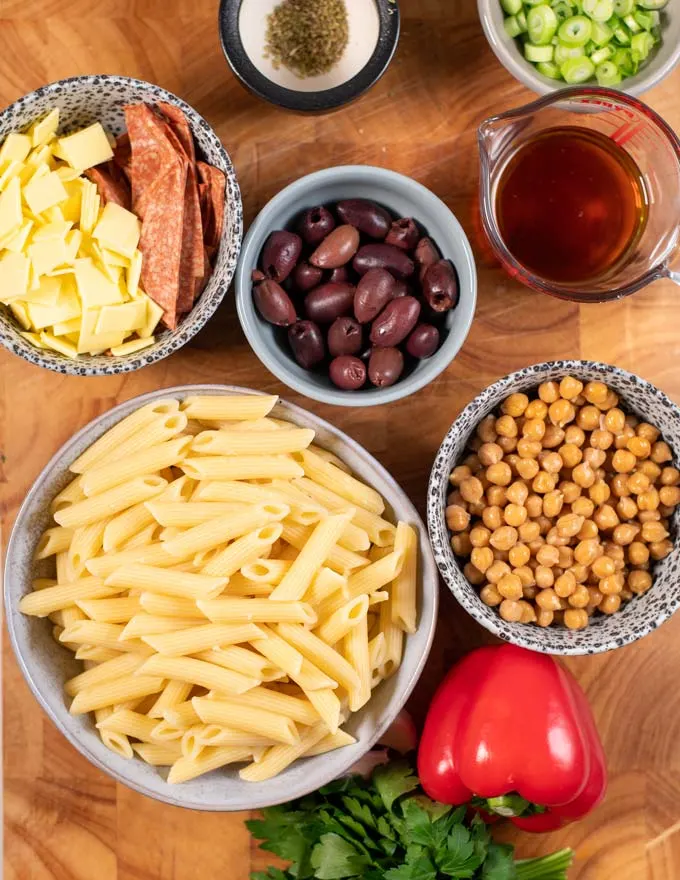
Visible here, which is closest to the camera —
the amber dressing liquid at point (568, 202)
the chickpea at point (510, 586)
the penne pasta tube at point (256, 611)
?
the penne pasta tube at point (256, 611)

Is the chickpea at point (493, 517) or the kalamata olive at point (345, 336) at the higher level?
the kalamata olive at point (345, 336)

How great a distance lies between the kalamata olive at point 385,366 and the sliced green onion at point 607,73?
51 cm

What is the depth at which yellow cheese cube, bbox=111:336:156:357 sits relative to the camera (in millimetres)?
1396

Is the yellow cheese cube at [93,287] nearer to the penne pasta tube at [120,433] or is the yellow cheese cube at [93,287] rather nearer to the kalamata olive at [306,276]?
the penne pasta tube at [120,433]

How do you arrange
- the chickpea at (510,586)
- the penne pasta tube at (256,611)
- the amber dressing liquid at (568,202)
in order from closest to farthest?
the penne pasta tube at (256,611)
the chickpea at (510,586)
the amber dressing liquid at (568,202)

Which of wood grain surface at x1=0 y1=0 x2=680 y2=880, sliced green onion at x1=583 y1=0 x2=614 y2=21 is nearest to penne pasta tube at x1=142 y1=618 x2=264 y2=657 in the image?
wood grain surface at x1=0 y1=0 x2=680 y2=880

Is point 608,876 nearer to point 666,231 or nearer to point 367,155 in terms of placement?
point 666,231

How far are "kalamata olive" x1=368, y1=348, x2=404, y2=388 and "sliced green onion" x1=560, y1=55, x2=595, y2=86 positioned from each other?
48cm

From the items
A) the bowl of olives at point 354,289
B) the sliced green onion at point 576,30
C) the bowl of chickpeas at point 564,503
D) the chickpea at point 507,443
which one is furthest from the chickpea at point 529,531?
the sliced green onion at point 576,30

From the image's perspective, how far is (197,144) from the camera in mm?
1420

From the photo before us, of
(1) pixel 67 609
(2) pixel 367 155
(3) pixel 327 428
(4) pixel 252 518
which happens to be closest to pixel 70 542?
(1) pixel 67 609

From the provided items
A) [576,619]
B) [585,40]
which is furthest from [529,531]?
[585,40]

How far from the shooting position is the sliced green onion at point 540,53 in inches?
57.7

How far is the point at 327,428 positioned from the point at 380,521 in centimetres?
15
